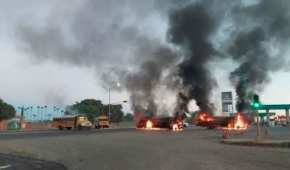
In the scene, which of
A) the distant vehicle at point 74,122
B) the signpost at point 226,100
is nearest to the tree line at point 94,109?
the distant vehicle at point 74,122

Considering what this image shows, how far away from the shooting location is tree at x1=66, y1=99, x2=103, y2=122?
163m

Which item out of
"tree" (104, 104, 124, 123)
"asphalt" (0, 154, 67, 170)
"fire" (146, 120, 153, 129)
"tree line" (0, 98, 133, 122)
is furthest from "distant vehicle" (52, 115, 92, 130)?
"tree" (104, 104, 124, 123)

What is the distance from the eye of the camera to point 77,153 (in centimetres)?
2405

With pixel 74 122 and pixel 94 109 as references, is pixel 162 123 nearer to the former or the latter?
pixel 74 122

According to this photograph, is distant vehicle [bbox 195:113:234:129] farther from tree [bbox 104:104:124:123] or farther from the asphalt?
tree [bbox 104:104:124:123]

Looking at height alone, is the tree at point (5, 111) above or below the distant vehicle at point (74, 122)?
above

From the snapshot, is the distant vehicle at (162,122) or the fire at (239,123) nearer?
the fire at (239,123)

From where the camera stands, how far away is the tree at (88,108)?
163 meters

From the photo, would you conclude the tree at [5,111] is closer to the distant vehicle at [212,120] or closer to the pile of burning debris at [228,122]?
the distant vehicle at [212,120]

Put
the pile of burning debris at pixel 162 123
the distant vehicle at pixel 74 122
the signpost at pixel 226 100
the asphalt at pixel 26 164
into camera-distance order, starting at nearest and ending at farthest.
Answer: the asphalt at pixel 26 164 → the signpost at pixel 226 100 → the pile of burning debris at pixel 162 123 → the distant vehicle at pixel 74 122

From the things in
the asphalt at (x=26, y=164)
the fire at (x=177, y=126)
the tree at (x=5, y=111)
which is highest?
the tree at (x=5, y=111)

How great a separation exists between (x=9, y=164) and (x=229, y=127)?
5252 centimetres

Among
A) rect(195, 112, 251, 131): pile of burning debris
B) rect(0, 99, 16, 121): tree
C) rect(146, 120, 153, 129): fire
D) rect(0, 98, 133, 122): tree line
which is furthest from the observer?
rect(0, 98, 133, 122): tree line

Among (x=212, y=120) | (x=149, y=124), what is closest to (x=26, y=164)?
(x=149, y=124)
